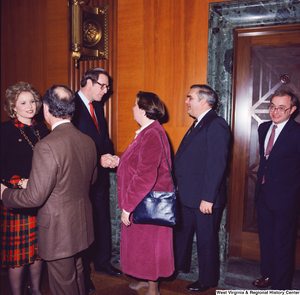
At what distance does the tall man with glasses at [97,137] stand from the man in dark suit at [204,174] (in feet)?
2.60

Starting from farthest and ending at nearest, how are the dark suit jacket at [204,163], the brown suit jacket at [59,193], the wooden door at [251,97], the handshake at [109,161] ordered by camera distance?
the wooden door at [251,97] → the handshake at [109,161] → the dark suit jacket at [204,163] → the brown suit jacket at [59,193]

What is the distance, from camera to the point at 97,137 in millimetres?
2607

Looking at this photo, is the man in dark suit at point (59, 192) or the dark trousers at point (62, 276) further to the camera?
the dark trousers at point (62, 276)

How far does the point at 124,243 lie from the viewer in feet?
6.93

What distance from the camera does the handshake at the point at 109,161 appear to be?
2480 mm

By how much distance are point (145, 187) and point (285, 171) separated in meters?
1.31

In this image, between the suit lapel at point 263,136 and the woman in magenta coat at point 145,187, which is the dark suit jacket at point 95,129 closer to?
the woman in magenta coat at point 145,187

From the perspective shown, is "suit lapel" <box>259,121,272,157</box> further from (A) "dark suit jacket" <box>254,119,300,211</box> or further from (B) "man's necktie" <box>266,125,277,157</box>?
(A) "dark suit jacket" <box>254,119,300,211</box>

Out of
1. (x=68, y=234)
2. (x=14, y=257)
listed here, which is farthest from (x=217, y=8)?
(x=14, y=257)

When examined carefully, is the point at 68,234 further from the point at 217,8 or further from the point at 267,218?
the point at 217,8

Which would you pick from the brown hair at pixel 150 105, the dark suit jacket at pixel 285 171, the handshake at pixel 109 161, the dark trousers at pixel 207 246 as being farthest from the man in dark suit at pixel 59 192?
the dark suit jacket at pixel 285 171

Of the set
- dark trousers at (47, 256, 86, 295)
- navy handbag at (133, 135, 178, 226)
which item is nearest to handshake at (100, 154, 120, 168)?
navy handbag at (133, 135, 178, 226)

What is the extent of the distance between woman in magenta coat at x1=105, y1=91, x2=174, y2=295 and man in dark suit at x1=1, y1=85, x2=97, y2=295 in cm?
37

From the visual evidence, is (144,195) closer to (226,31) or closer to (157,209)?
(157,209)
